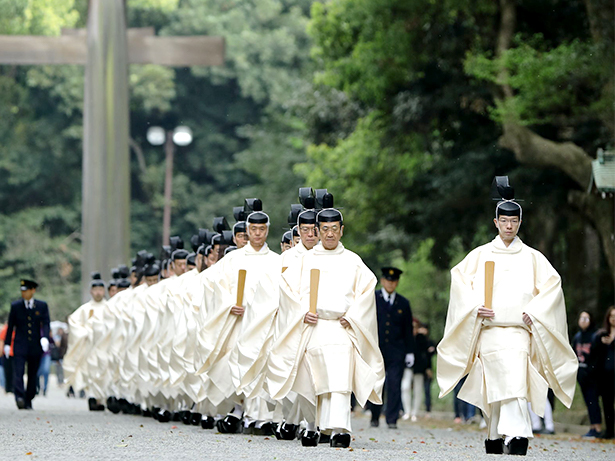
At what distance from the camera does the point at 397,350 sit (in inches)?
672

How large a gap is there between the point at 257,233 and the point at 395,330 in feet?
15.2

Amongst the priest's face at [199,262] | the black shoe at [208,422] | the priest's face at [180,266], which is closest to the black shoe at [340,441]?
the black shoe at [208,422]

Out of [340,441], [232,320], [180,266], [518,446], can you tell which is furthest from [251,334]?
[180,266]

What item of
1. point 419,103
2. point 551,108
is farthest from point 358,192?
point 551,108

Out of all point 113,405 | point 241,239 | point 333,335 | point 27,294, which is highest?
point 241,239

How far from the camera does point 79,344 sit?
20547 millimetres

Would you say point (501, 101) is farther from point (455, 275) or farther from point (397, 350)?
point (455, 275)

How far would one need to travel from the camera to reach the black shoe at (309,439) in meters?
10.7

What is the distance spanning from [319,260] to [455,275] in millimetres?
1225

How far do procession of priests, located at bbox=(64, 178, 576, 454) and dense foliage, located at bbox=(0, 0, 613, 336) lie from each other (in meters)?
7.36

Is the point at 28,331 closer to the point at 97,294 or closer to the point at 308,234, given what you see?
the point at 97,294

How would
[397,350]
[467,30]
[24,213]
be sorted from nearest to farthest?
[397,350] < [467,30] < [24,213]

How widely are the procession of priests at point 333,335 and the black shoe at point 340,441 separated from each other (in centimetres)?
1

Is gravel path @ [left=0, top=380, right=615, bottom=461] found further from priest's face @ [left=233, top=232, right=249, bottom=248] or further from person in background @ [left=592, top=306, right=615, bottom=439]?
priest's face @ [left=233, top=232, right=249, bottom=248]
